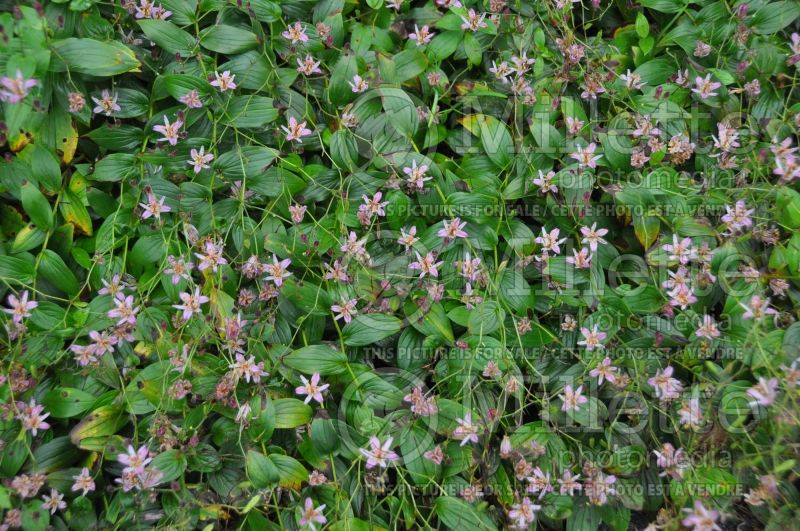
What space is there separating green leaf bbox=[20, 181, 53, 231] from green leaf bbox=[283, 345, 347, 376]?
0.86 m

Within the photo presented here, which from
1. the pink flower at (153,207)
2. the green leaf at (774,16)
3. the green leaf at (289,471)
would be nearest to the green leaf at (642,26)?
the green leaf at (774,16)

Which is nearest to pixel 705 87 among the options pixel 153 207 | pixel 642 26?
pixel 642 26

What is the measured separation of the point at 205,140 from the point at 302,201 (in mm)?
369

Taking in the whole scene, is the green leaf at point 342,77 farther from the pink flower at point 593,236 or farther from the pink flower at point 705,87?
the pink flower at point 705,87

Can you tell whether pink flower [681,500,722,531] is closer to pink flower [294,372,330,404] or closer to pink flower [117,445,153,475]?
pink flower [294,372,330,404]

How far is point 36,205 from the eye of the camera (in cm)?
186

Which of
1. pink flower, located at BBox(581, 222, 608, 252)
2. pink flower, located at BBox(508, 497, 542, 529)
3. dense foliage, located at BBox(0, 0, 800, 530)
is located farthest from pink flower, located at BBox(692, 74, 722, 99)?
pink flower, located at BBox(508, 497, 542, 529)

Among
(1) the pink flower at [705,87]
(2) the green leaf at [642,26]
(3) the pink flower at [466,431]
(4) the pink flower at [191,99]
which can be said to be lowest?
(3) the pink flower at [466,431]

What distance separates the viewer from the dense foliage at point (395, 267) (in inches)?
67.2

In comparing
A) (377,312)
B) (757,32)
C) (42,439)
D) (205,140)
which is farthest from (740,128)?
(42,439)

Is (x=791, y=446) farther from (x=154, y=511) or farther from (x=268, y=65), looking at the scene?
(x=268, y=65)

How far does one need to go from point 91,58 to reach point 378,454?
146cm

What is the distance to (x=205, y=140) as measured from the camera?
6.58 ft

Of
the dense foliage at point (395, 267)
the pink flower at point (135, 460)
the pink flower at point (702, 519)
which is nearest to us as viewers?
the pink flower at point (702, 519)
